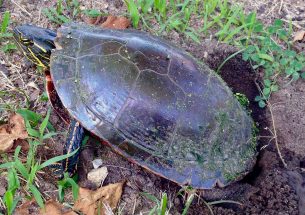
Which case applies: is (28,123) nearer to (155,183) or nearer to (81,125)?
(81,125)

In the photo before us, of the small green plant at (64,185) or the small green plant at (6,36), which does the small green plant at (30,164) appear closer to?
the small green plant at (64,185)

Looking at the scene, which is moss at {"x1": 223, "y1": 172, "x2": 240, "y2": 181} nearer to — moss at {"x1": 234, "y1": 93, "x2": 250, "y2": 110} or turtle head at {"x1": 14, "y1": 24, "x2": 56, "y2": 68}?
moss at {"x1": 234, "y1": 93, "x2": 250, "y2": 110}

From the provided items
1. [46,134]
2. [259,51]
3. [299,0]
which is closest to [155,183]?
[46,134]

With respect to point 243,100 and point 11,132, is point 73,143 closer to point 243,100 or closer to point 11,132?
point 11,132

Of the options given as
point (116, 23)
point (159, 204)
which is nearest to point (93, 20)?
point (116, 23)

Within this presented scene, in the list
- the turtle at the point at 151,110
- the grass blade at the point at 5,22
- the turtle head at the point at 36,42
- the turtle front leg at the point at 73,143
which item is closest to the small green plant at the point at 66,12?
the grass blade at the point at 5,22

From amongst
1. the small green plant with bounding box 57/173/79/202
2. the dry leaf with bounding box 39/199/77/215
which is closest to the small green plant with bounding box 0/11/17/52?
the small green plant with bounding box 57/173/79/202
